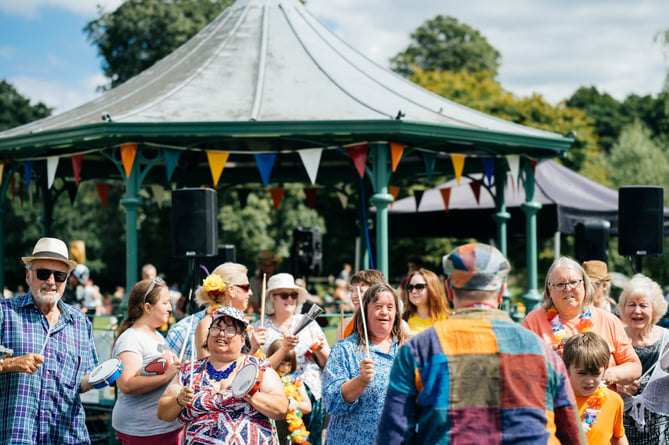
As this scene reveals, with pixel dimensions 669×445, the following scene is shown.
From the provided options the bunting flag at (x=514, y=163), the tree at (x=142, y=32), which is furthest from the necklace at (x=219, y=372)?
the tree at (x=142, y=32)

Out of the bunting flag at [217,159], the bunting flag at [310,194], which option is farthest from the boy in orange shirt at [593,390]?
the bunting flag at [310,194]

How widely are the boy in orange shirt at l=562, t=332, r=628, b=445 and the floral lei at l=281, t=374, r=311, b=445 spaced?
6.98 ft

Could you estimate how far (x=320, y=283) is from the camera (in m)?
32.0

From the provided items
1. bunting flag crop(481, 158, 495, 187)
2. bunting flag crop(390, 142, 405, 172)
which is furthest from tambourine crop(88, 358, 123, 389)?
bunting flag crop(481, 158, 495, 187)

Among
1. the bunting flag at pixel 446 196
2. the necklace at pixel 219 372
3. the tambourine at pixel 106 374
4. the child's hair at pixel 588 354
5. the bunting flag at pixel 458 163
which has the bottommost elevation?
the tambourine at pixel 106 374

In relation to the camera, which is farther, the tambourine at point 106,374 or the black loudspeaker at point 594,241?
the black loudspeaker at point 594,241

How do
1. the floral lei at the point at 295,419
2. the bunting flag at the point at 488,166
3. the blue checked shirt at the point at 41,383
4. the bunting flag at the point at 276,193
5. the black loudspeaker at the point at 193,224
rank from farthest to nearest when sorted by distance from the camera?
the bunting flag at the point at 276,193 < the bunting flag at the point at 488,166 < the black loudspeaker at the point at 193,224 < the floral lei at the point at 295,419 < the blue checked shirt at the point at 41,383

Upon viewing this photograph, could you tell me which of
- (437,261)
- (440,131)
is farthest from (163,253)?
(440,131)

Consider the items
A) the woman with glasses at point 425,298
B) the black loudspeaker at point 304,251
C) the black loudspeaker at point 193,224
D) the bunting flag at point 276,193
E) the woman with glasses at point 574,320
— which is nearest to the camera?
the woman with glasses at point 574,320

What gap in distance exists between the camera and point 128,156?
866 centimetres

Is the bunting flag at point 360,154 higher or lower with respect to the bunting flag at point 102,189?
higher

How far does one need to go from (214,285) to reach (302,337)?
1025 mm

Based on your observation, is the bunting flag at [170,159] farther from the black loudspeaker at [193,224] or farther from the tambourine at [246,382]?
the tambourine at [246,382]

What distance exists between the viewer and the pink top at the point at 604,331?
14.4 feet
